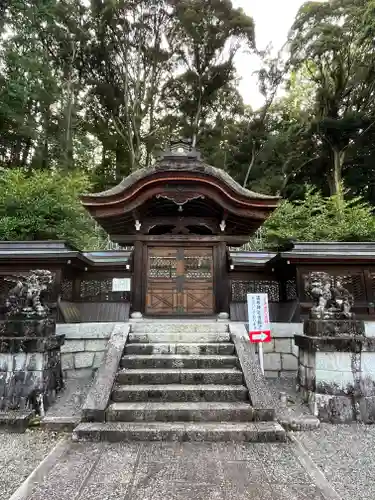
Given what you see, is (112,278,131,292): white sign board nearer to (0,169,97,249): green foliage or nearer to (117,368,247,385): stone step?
(117,368,247,385): stone step

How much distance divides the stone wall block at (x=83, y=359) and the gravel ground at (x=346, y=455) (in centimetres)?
445

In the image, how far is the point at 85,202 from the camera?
793 cm

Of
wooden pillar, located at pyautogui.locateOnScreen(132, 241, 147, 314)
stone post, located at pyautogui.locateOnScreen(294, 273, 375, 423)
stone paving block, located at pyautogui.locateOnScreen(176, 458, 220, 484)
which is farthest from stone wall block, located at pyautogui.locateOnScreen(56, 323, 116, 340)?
stone post, located at pyautogui.locateOnScreen(294, 273, 375, 423)

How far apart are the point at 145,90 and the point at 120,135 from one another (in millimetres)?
3330

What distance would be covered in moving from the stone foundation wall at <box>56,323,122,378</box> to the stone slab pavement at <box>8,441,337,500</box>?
2.98 metres

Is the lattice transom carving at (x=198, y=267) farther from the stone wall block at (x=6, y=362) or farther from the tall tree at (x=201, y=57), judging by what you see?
the tall tree at (x=201, y=57)

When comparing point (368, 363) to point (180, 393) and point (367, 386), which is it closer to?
point (367, 386)

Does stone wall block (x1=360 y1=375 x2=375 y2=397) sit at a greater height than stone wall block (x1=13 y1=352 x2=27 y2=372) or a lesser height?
lesser

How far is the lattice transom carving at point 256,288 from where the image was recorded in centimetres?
830

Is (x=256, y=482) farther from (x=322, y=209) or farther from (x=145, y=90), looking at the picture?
(x=145, y=90)

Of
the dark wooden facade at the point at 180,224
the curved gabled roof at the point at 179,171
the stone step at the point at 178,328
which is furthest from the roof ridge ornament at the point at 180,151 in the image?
the stone step at the point at 178,328

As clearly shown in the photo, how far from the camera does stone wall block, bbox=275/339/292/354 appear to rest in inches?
280

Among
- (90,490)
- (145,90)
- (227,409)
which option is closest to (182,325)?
(227,409)

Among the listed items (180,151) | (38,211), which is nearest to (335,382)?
(180,151)
